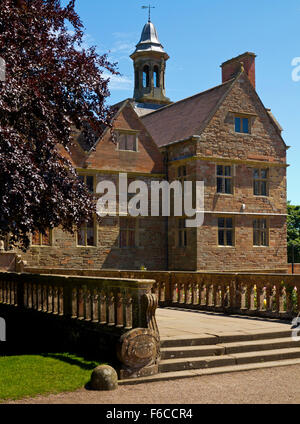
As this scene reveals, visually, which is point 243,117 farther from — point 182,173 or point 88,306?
point 88,306

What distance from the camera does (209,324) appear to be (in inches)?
484

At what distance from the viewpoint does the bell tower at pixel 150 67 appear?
49.2m

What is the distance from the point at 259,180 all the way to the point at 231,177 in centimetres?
228

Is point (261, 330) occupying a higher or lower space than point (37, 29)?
lower

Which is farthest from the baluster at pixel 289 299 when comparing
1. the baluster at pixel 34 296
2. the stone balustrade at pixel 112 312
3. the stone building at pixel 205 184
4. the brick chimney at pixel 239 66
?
the brick chimney at pixel 239 66

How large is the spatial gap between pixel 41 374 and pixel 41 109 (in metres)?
6.24

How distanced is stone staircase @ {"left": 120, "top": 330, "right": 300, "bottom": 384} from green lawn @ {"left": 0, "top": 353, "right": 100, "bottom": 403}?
2.81ft

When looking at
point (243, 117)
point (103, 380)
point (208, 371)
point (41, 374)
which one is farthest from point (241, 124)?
point (103, 380)

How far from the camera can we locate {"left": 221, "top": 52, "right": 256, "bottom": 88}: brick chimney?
3531 cm

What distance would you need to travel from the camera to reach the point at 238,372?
9.23 m

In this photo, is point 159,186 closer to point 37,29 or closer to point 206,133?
point 206,133

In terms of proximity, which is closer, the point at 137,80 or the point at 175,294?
the point at 175,294

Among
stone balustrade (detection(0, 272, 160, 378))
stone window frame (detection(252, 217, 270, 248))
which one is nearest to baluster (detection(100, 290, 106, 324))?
stone balustrade (detection(0, 272, 160, 378))
